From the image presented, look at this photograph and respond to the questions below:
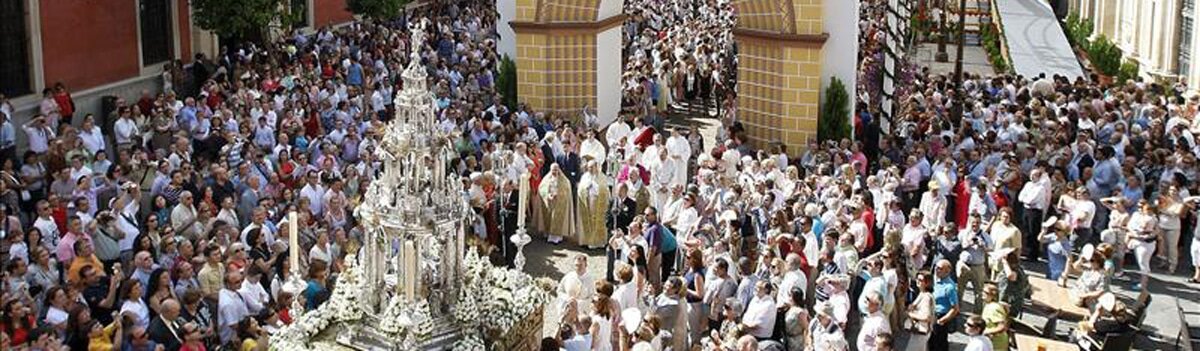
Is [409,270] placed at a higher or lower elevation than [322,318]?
higher

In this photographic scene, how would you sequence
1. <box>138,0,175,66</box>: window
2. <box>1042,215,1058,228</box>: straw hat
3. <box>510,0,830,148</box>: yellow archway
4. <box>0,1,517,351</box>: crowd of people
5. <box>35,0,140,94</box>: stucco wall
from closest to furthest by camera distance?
1. <box>0,1,517,351</box>: crowd of people
2. <box>1042,215,1058,228</box>: straw hat
3. <box>35,0,140,94</box>: stucco wall
4. <box>510,0,830,148</box>: yellow archway
5. <box>138,0,175,66</box>: window

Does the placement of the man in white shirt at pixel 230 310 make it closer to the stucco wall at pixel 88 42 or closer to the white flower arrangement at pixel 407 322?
the white flower arrangement at pixel 407 322

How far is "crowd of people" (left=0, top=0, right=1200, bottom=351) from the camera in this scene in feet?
42.0

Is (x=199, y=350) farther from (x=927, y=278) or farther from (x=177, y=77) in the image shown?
(x=177, y=77)

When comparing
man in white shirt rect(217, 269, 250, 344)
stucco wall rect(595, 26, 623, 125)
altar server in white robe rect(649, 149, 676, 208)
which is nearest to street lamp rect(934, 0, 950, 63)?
stucco wall rect(595, 26, 623, 125)

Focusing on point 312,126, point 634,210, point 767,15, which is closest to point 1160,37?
point 767,15

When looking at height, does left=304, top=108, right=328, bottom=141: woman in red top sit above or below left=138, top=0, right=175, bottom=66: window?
below

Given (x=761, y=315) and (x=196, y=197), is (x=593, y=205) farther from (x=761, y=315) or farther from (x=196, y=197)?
(x=761, y=315)

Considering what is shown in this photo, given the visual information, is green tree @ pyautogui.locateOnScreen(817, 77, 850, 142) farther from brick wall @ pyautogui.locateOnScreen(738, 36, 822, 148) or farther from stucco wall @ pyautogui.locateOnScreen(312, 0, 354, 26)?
stucco wall @ pyautogui.locateOnScreen(312, 0, 354, 26)

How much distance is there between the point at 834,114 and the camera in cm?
2350

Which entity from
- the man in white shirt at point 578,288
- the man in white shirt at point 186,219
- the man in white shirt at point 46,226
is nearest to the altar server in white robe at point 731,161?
the man in white shirt at point 578,288

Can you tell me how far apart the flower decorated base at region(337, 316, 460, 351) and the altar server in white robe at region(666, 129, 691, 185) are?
11059mm

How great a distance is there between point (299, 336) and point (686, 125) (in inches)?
749

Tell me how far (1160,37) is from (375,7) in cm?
1729
